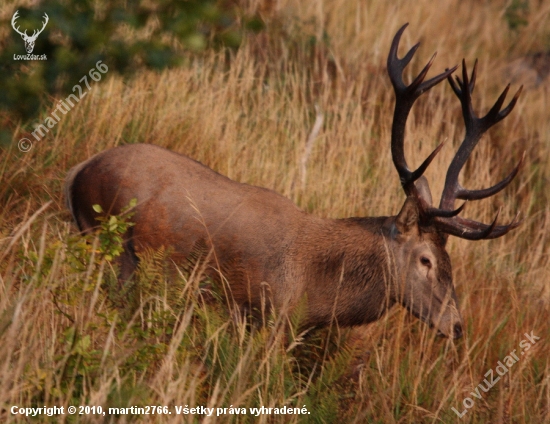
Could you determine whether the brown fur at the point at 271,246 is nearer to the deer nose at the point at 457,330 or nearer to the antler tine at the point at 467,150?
the deer nose at the point at 457,330

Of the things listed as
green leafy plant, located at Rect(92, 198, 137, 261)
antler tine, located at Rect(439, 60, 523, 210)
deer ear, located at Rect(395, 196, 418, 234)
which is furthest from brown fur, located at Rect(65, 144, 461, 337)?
green leafy plant, located at Rect(92, 198, 137, 261)

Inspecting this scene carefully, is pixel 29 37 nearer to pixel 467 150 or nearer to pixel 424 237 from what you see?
pixel 424 237

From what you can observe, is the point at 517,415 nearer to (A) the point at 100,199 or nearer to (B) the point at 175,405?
(B) the point at 175,405

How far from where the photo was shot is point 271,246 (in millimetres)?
5176

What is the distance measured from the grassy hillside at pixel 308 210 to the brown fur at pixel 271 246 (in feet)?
0.69

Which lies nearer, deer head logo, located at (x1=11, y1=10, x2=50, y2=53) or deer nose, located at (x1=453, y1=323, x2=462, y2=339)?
deer head logo, located at (x1=11, y1=10, x2=50, y2=53)

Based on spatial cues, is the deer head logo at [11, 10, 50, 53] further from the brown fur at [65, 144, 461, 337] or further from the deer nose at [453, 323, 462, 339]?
the deer nose at [453, 323, 462, 339]

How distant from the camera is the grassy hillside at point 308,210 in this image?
3.67 metres

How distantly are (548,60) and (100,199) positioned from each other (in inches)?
335

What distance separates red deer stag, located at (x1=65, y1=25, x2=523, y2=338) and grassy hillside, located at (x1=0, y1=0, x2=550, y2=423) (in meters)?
0.21

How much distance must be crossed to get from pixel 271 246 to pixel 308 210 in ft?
5.02

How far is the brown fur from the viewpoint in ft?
16.6

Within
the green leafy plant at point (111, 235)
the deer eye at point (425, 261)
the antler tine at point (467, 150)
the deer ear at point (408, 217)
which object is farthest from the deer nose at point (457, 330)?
the green leafy plant at point (111, 235)

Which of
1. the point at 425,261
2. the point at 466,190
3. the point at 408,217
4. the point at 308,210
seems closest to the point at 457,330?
the point at 425,261
